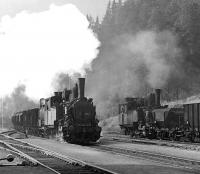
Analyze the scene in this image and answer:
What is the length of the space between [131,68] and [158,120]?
36.8 meters

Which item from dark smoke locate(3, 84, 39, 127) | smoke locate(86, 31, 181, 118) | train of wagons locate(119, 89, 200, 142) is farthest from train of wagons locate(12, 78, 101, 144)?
dark smoke locate(3, 84, 39, 127)

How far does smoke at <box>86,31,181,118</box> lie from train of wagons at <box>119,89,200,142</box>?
22.2 metres

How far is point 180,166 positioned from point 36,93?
102 ft

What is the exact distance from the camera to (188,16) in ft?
210

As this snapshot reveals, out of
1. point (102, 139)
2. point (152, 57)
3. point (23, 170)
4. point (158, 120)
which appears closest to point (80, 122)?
point (102, 139)

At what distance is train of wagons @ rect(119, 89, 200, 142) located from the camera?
29.4 m

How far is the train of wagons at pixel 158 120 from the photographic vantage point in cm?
2938

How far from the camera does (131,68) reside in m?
71.0

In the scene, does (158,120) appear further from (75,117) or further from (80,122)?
(75,117)

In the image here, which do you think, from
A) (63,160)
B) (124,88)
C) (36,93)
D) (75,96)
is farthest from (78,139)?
(124,88)

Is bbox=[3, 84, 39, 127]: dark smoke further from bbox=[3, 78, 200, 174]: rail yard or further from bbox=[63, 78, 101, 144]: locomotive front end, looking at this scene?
bbox=[63, 78, 101, 144]: locomotive front end

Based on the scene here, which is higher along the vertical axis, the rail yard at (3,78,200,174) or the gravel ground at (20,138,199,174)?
the rail yard at (3,78,200,174)

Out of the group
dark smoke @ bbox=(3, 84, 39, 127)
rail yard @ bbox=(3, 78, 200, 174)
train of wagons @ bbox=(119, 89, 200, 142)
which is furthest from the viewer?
dark smoke @ bbox=(3, 84, 39, 127)

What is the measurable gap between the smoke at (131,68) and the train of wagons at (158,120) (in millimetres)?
22237
